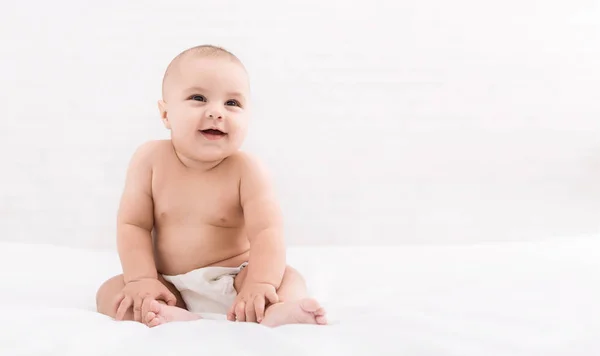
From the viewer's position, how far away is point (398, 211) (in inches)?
83.4

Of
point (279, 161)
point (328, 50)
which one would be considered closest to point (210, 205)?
point (279, 161)

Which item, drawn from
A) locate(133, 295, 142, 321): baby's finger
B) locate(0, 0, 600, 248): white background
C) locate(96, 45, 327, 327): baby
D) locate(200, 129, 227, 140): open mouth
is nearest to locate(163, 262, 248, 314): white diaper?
locate(96, 45, 327, 327): baby

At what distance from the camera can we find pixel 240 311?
109 centimetres

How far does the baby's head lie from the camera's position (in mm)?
1216

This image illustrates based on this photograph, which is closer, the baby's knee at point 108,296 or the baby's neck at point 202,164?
the baby's knee at point 108,296

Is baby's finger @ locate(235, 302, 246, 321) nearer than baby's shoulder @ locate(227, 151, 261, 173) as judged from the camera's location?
Yes

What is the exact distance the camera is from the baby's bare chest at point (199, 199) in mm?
1272

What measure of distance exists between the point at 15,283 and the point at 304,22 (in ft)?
3.93

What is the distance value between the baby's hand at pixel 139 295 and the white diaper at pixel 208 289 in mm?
53

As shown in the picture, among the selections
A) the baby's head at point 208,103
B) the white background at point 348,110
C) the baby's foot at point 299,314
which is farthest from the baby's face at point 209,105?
the white background at point 348,110

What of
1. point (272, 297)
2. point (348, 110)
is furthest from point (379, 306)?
point (348, 110)

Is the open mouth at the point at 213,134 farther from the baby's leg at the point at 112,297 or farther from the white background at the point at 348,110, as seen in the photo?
the white background at the point at 348,110

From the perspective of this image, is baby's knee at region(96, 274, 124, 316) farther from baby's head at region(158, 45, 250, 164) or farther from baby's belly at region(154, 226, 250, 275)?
baby's head at region(158, 45, 250, 164)

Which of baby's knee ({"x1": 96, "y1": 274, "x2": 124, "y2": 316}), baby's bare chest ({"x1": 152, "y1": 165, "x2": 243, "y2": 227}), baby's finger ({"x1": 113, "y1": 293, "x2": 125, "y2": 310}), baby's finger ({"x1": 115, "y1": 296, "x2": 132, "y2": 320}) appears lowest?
baby's finger ({"x1": 115, "y1": 296, "x2": 132, "y2": 320})
